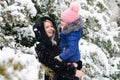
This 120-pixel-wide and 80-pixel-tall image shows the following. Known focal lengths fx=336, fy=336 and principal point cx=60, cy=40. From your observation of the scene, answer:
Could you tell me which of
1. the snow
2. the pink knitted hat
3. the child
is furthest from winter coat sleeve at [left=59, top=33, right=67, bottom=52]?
the snow

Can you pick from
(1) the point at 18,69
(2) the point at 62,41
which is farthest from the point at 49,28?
(1) the point at 18,69

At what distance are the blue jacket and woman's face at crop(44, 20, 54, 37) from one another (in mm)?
158

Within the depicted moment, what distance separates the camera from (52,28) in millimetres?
3373

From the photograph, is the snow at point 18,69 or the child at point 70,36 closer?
the snow at point 18,69

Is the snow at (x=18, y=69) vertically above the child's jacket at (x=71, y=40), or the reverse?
the child's jacket at (x=71, y=40)

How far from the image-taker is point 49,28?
11.0 feet

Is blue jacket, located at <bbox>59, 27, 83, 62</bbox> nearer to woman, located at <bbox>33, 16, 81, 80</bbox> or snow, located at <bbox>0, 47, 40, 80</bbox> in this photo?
woman, located at <bbox>33, 16, 81, 80</bbox>

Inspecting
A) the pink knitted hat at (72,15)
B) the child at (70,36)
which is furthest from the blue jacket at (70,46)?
the pink knitted hat at (72,15)

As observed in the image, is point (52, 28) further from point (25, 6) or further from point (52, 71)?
point (25, 6)

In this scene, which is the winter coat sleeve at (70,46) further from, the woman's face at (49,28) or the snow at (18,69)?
the snow at (18,69)

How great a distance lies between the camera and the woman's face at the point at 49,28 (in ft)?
10.9

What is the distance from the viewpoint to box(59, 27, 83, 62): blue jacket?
3.06 m

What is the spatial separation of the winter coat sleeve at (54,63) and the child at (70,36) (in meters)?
0.06

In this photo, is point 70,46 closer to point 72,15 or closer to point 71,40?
point 71,40
